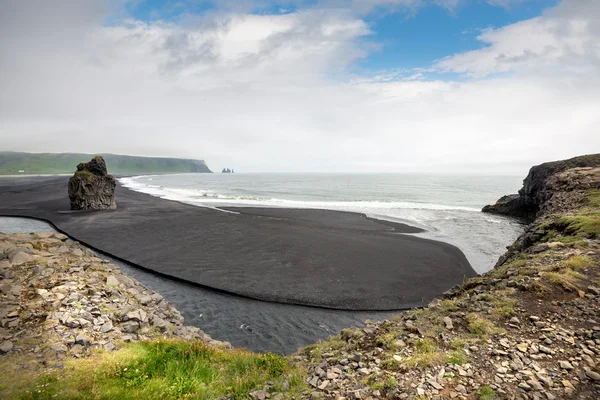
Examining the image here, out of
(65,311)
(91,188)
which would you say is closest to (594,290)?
(65,311)

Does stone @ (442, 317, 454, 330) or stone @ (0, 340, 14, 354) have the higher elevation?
stone @ (442, 317, 454, 330)

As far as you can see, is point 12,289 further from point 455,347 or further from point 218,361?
point 455,347

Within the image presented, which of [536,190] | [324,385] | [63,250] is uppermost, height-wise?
[536,190]

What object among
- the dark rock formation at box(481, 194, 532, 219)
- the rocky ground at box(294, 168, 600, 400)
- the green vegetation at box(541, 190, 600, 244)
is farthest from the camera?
the dark rock formation at box(481, 194, 532, 219)

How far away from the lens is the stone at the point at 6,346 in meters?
7.33

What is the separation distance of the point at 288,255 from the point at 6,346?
1730 centimetres

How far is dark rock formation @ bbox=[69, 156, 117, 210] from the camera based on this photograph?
1708 inches

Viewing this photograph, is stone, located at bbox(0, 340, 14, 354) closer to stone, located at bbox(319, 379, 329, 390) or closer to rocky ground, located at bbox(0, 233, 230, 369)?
rocky ground, located at bbox(0, 233, 230, 369)

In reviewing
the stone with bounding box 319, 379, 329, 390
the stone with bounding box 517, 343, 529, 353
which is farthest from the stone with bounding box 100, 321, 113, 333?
the stone with bounding box 517, 343, 529, 353

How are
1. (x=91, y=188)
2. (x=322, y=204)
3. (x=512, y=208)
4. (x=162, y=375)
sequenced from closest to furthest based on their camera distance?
(x=162, y=375) < (x=91, y=188) < (x=512, y=208) < (x=322, y=204)

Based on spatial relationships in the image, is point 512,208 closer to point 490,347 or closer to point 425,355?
point 490,347

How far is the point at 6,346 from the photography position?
292 inches

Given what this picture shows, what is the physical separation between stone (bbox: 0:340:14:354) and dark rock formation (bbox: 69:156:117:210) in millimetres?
→ 44747

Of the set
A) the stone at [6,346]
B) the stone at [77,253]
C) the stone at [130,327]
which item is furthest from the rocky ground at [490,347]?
the stone at [77,253]
